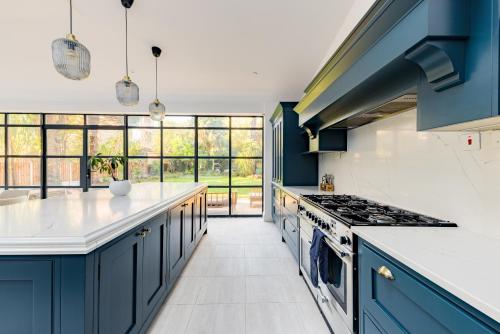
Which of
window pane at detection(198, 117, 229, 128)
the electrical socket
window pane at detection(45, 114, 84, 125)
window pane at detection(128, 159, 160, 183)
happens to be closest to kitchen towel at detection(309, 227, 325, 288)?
the electrical socket

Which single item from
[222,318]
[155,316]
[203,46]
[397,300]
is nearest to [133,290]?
[155,316]

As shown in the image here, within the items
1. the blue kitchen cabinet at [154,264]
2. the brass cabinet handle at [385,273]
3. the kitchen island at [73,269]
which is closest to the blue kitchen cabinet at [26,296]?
the kitchen island at [73,269]

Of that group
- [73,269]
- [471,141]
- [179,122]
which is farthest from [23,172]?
[471,141]

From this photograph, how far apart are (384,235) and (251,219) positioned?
4.59 m

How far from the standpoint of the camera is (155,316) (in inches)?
81.0

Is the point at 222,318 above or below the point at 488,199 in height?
below

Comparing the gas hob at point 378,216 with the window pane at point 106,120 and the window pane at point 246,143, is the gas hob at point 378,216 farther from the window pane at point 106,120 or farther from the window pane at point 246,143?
the window pane at point 106,120

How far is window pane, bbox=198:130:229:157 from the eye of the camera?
6.07 m

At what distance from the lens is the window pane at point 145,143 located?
6023 mm

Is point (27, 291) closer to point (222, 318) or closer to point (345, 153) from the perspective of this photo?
point (222, 318)

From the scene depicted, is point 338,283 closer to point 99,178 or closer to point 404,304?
point 404,304

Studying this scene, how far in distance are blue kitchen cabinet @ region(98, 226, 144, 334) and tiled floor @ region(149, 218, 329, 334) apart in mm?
550

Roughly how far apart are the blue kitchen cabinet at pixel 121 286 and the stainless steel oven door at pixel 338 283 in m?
1.33

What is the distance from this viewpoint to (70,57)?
1.83m
